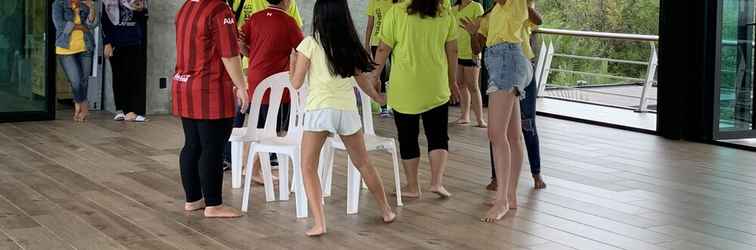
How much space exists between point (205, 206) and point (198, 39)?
3.22 ft

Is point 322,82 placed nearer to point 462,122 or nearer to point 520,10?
point 520,10

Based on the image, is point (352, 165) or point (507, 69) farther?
point (352, 165)

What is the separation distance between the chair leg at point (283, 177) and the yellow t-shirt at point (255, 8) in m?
1.15

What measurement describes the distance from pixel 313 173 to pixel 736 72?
17.5 feet

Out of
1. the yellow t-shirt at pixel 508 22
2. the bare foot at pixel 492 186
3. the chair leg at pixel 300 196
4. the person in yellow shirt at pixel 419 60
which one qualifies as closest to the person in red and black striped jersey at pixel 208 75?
the chair leg at pixel 300 196

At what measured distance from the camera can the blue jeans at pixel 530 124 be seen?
7465 millimetres

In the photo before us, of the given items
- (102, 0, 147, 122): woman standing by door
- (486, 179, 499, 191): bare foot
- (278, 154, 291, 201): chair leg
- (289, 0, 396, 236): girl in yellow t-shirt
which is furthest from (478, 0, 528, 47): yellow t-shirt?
(102, 0, 147, 122): woman standing by door

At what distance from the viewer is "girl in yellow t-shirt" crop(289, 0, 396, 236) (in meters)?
6.24

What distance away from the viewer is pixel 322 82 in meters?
6.29

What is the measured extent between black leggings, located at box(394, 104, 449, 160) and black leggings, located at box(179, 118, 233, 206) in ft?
3.59

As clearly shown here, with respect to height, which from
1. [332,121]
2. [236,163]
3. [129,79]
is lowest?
[236,163]

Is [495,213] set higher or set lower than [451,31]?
lower

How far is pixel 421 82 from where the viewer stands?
7156mm

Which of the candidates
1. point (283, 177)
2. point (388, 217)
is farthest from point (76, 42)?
point (388, 217)
